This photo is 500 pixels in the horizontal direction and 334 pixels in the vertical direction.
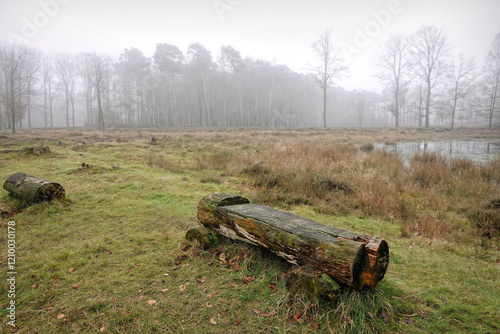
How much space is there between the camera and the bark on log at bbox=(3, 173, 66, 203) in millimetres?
5139

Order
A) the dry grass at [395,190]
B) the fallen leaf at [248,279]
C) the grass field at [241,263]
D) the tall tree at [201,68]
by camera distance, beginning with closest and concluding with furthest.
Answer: the grass field at [241,263] < the fallen leaf at [248,279] < the dry grass at [395,190] < the tall tree at [201,68]

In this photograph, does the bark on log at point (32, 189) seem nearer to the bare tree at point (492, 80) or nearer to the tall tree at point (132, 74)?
the bare tree at point (492, 80)

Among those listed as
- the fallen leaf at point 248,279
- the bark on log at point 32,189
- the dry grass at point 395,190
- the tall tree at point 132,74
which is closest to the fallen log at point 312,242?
the fallen leaf at point 248,279

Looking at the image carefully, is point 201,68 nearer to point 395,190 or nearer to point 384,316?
point 395,190

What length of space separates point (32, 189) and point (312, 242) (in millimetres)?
6028

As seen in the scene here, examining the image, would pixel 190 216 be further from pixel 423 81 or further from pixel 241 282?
pixel 423 81

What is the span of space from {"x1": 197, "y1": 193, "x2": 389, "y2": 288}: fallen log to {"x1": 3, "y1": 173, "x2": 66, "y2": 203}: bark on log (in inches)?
175

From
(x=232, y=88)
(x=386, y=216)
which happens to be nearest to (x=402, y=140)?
(x=386, y=216)

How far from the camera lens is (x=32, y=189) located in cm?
515

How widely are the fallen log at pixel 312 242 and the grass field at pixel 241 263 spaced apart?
22 cm

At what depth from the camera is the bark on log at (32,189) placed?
202 inches

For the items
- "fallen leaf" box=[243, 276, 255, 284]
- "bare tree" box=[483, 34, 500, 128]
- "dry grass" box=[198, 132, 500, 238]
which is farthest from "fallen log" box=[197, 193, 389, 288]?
"bare tree" box=[483, 34, 500, 128]

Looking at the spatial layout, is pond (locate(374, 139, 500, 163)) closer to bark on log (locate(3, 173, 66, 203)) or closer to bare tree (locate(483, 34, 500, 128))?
bark on log (locate(3, 173, 66, 203))

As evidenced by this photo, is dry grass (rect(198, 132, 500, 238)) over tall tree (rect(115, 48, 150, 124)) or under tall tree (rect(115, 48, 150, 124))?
under
